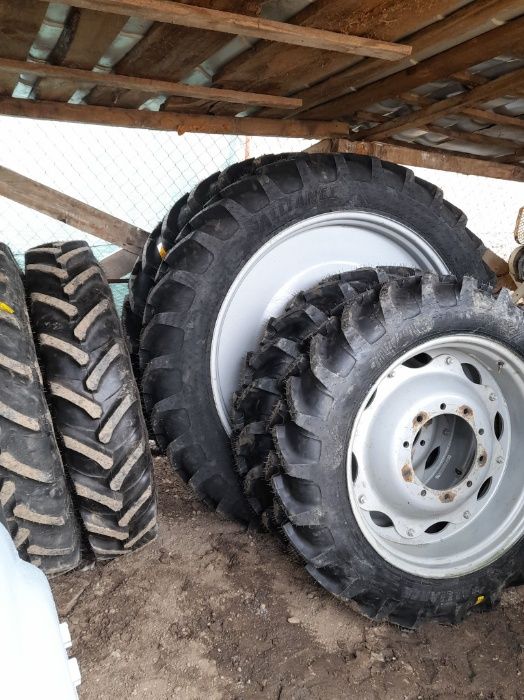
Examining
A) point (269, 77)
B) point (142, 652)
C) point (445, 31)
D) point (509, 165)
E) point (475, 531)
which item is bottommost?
point (142, 652)

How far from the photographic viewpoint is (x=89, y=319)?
220cm

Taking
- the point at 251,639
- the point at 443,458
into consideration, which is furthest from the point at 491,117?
the point at 251,639

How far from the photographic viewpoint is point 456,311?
7.37 ft

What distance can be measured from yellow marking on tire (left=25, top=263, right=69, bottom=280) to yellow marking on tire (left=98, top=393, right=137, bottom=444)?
1.75ft

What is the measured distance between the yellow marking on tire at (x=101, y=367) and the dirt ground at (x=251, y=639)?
0.89 metres

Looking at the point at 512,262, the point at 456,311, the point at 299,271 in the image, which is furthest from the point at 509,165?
the point at 456,311

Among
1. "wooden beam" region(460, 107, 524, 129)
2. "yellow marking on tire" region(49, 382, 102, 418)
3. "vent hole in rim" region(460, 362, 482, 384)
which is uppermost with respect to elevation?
"wooden beam" region(460, 107, 524, 129)

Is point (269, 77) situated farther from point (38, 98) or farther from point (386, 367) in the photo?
point (386, 367)

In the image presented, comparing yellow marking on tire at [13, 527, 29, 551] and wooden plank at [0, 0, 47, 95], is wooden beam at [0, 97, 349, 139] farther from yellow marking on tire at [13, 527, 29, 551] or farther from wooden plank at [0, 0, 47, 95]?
yellow marking on tire at [13, 527, 29, 551]

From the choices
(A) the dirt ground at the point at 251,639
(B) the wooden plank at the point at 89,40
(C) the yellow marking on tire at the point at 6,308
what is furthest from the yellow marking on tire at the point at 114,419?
A: (B) the wooden plank at the point at 89,40

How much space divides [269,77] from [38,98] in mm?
1222

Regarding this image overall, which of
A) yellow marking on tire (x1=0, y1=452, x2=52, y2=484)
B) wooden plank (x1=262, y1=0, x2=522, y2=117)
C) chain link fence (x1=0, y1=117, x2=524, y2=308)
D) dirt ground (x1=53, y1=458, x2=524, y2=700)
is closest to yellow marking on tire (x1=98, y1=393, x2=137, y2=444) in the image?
yellow marking on tire (x1=0, y1=452, x2=52, y2=484)

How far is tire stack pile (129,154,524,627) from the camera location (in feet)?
7.07

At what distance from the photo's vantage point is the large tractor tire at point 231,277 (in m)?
2.80
